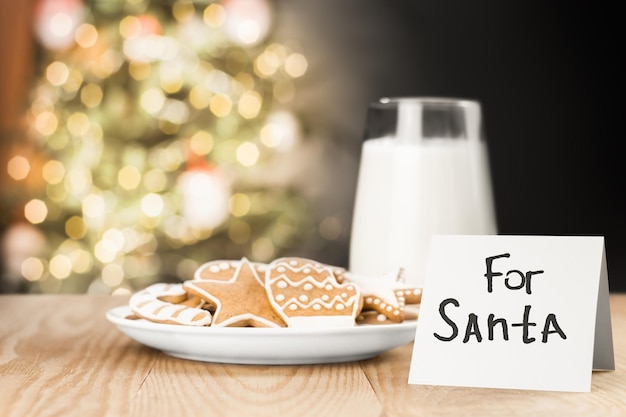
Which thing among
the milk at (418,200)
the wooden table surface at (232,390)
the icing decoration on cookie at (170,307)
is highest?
the milk at (418,200)

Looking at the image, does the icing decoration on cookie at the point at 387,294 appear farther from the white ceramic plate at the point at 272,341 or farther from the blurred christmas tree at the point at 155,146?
the blurred christmas tree at the point at 155,146

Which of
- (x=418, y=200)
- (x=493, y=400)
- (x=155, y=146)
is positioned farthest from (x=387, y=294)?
(x=155, y=146)

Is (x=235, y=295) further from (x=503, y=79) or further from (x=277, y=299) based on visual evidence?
(x=503, y=79)

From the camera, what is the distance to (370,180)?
114cm

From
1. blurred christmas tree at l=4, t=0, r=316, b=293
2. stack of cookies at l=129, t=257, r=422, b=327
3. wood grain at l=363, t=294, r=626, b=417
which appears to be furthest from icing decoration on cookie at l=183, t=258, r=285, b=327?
blurred christmas tree at l=4, t=0, r=316, b=293

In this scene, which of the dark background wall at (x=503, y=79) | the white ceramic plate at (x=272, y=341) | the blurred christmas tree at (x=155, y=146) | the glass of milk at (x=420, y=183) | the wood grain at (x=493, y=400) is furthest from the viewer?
the dark background wall at (x=503, y=79)

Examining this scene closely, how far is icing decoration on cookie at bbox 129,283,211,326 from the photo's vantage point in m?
0.78

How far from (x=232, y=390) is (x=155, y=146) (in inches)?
109

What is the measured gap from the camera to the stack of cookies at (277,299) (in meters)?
0.78

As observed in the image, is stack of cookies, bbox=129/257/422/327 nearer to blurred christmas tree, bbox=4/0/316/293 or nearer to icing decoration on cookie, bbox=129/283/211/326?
icing decoration on cookie, bbox=129/283/211/326

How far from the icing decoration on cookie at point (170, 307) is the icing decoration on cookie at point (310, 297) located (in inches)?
2.7

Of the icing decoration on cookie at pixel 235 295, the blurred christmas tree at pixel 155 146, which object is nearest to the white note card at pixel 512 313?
the icing decoration on cookie at pixel 235 295

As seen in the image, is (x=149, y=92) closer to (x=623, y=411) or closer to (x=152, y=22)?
(x=152, y=22)

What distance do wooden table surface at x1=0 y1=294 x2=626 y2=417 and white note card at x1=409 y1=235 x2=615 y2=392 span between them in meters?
0.02
